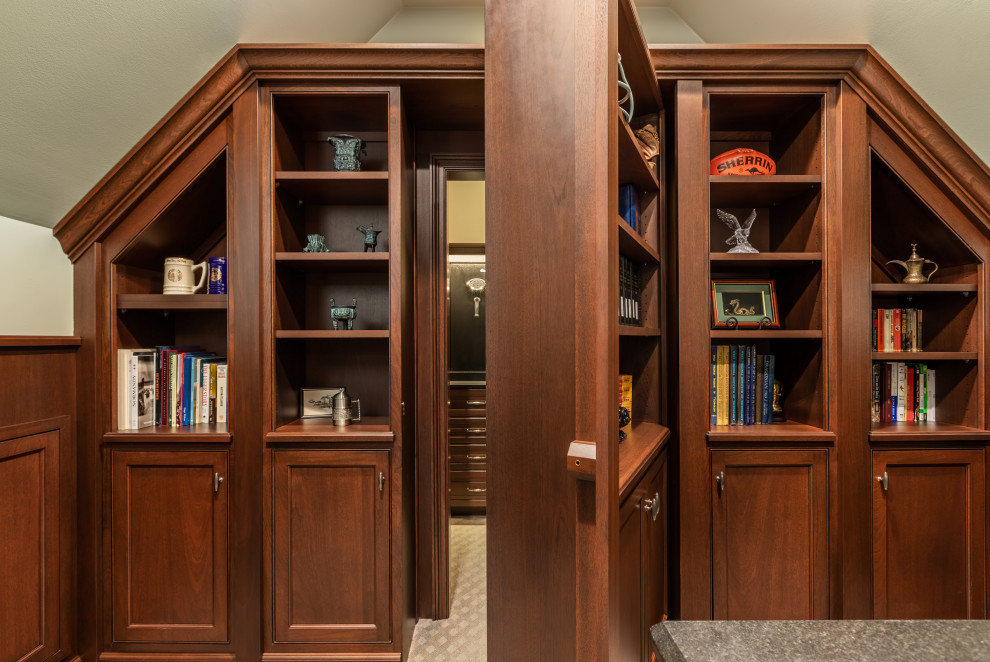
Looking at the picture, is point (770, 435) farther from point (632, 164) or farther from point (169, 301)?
point (169, 301)

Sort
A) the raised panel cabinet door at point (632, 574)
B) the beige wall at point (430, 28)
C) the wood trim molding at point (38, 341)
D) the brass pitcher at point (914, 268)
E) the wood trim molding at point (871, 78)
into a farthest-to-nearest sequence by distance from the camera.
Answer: the beige wall at point (430, 28)
the brass pitcher at point (914, 268)
the wood trim molding at point (871, 78)
the wood trim molding at point (38, 341)
the raised panel cabinet door at point (632, 574)

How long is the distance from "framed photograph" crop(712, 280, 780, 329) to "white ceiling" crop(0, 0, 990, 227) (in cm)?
89

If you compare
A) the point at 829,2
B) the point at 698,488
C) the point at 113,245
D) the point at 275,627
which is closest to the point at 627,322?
the point at 698,488

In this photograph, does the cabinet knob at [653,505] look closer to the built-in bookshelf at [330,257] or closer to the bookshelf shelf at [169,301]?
the built-in bookshelf at [330,257]

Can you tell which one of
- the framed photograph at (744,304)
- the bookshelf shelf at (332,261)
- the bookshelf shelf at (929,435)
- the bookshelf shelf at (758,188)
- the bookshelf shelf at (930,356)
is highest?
the bookshelf shelf at (758,188)

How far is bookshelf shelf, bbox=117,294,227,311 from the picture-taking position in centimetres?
183

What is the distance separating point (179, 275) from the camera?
1.91 metres

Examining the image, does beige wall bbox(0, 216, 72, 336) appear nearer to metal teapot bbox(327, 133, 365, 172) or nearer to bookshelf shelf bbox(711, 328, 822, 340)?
metal teapot bbox(327, 133, 365, 172)

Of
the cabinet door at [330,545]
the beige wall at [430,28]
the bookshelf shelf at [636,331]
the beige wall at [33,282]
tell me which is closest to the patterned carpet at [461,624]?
the cabinet door at [330,545]

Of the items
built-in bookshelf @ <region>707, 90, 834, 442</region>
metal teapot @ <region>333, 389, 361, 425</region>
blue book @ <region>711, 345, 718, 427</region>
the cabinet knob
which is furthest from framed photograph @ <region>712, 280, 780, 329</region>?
metal teapot @ <region>333, 389, 361, 425</region>

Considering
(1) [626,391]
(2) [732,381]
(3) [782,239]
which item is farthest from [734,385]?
(3) [782,239]

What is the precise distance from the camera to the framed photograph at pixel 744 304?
192 cm

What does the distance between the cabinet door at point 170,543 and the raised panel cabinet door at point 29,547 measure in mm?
171

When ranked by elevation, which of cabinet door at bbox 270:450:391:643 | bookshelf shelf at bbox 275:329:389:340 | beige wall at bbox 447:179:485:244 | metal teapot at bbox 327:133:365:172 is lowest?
cabinet door at bbox 270:450:391:643
